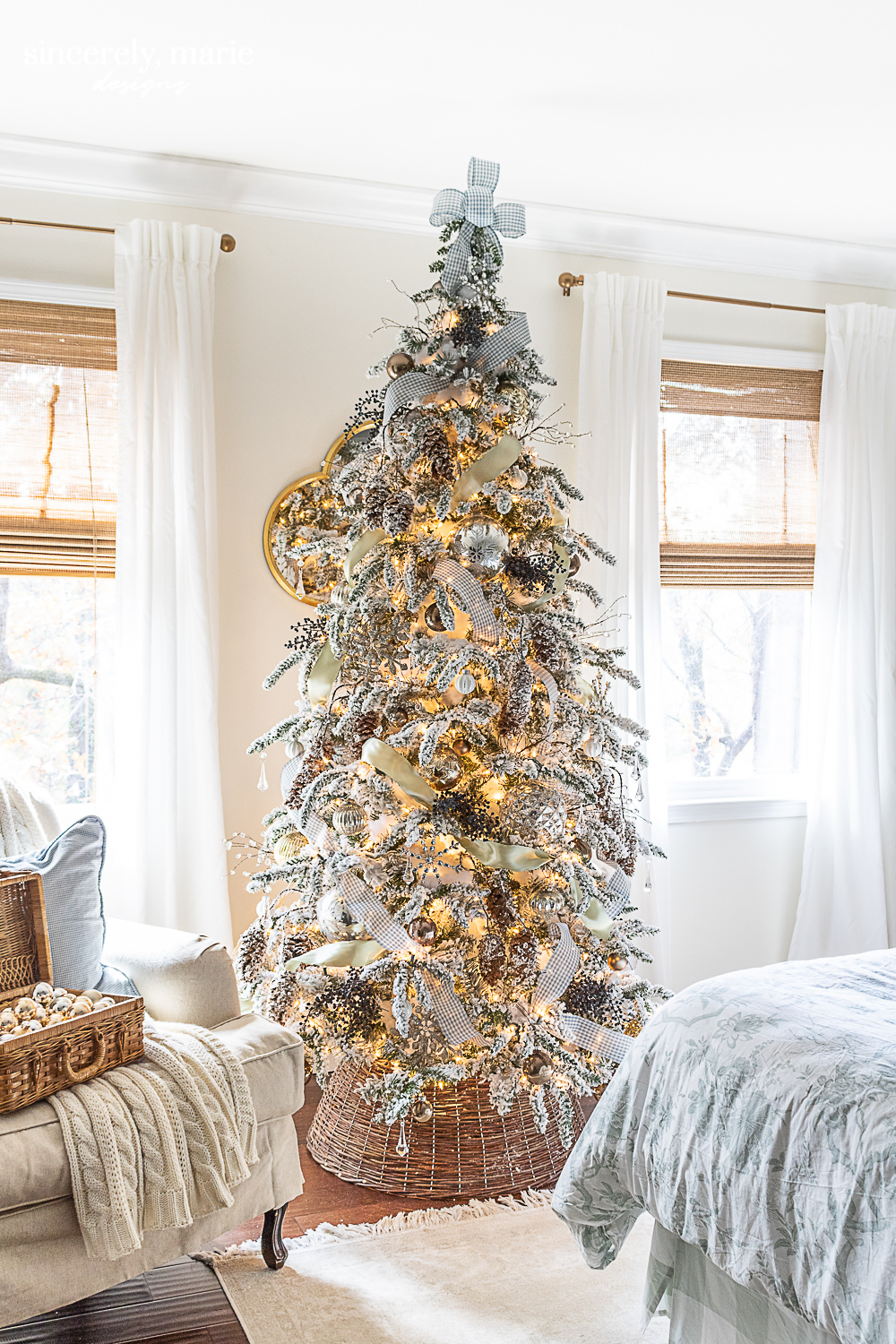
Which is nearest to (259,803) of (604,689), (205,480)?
(205,480)

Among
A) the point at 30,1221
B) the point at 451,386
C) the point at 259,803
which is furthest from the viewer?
the point at 259,803

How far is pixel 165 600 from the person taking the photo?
3.22 metres

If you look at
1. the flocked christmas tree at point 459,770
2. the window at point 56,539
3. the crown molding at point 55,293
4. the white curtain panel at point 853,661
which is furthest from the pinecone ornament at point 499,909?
the crown molding at point 55,293

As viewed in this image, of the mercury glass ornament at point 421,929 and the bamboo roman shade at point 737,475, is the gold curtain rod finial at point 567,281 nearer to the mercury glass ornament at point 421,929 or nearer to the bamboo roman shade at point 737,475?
the bamboo roman shade at point 737,475

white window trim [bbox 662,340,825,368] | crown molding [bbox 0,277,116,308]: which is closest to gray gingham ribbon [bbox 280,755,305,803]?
crown molding [bbox 0,277,116,308]

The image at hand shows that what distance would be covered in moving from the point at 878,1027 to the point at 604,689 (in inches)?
49.0

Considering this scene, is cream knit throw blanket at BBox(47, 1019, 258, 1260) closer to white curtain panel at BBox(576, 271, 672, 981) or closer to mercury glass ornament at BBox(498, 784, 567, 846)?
mercury glass ornament at BBox(498, 784, 567, 846)

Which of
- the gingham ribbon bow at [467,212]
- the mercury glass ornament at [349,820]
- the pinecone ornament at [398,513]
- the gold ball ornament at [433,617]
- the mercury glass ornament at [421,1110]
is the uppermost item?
the gingham ribbon bow at [467,212]

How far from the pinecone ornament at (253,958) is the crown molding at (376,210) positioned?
88.3 inches

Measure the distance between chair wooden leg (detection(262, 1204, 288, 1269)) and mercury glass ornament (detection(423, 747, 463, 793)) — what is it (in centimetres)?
94

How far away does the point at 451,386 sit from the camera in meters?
2.55

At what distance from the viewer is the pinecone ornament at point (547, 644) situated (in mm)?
2527

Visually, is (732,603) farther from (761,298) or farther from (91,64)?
(91,64)

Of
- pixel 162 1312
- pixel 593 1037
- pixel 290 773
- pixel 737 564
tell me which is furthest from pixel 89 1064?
pixel 737 564
